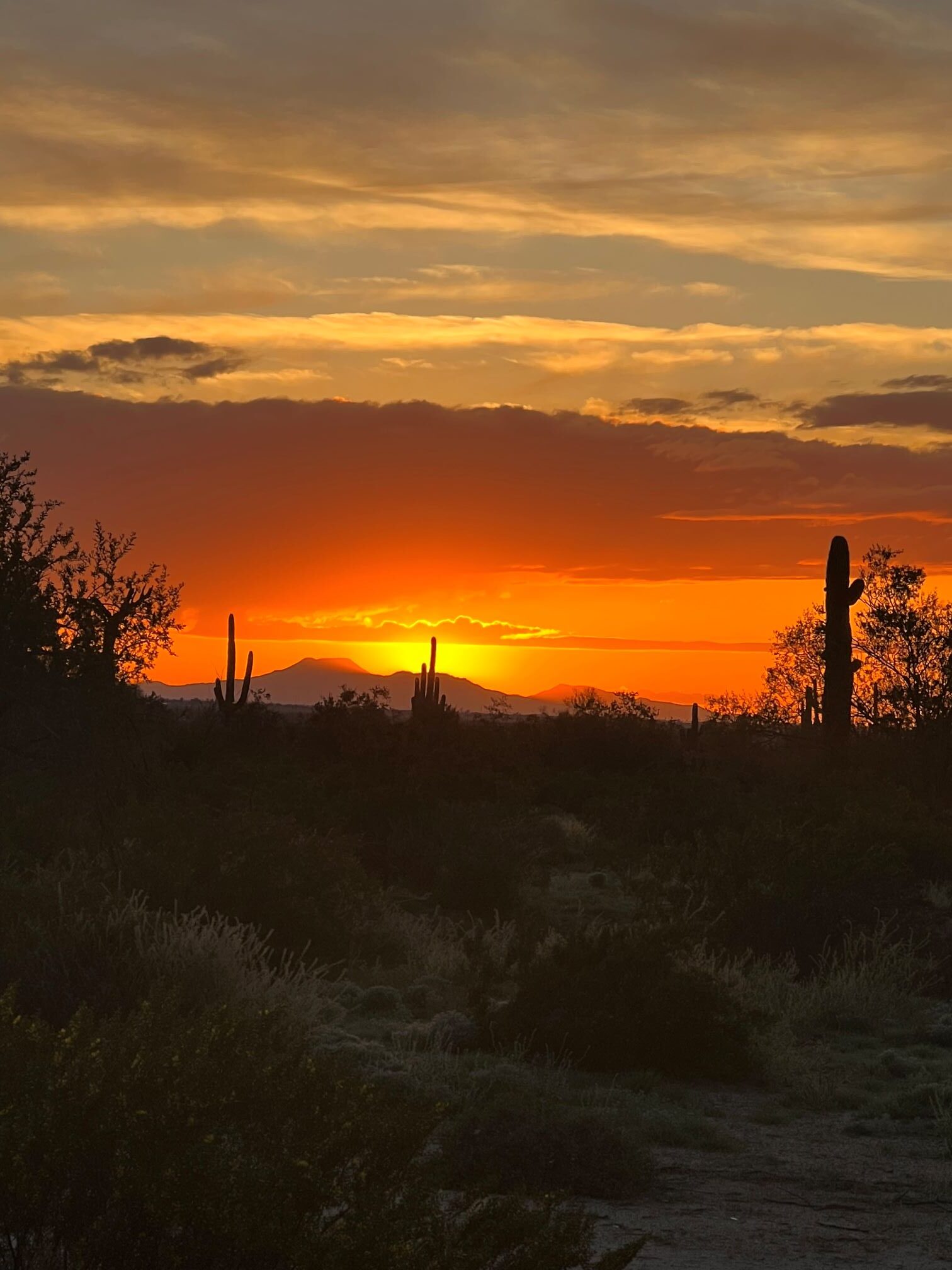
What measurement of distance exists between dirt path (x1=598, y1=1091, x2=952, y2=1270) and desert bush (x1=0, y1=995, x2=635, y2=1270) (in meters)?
2.69

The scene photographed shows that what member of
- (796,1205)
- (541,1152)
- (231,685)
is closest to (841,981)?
(796,1205)

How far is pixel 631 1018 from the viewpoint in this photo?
11.8 m

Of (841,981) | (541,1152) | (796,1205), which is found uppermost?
(841,981)

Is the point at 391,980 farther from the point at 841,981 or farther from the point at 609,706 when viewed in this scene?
the point at 609,706

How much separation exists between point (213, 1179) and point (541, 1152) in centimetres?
424

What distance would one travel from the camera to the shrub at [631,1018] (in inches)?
460

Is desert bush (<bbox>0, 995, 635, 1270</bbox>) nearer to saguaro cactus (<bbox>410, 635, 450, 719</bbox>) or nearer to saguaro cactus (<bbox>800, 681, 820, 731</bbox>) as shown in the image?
saguaro cactus (<bbox>410, 635, 450, 719</bbox>)

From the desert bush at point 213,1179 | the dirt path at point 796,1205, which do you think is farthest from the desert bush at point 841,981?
the desert bush at point 213,1179

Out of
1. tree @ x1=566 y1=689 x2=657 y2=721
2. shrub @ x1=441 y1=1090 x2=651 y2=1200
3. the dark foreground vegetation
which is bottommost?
shrub @ x1=441 y1=1090 x2=651 y2=1200

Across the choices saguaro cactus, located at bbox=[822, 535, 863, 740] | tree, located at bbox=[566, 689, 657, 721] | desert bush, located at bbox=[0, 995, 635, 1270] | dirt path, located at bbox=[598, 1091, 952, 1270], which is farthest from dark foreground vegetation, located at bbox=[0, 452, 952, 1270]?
tree, located at bbox=[566, 689, 657, 721]

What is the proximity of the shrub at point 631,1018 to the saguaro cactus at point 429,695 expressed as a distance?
1580 cm

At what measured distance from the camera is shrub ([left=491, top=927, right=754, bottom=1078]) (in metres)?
11.7

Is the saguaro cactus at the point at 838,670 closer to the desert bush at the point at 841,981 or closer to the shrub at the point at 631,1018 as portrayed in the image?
the desert bush at the point at 841,981

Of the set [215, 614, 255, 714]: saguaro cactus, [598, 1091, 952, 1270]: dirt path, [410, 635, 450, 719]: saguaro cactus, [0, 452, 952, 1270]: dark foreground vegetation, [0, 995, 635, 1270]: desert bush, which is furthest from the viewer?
[215, 614, 255, 714]: saguaro cactus
